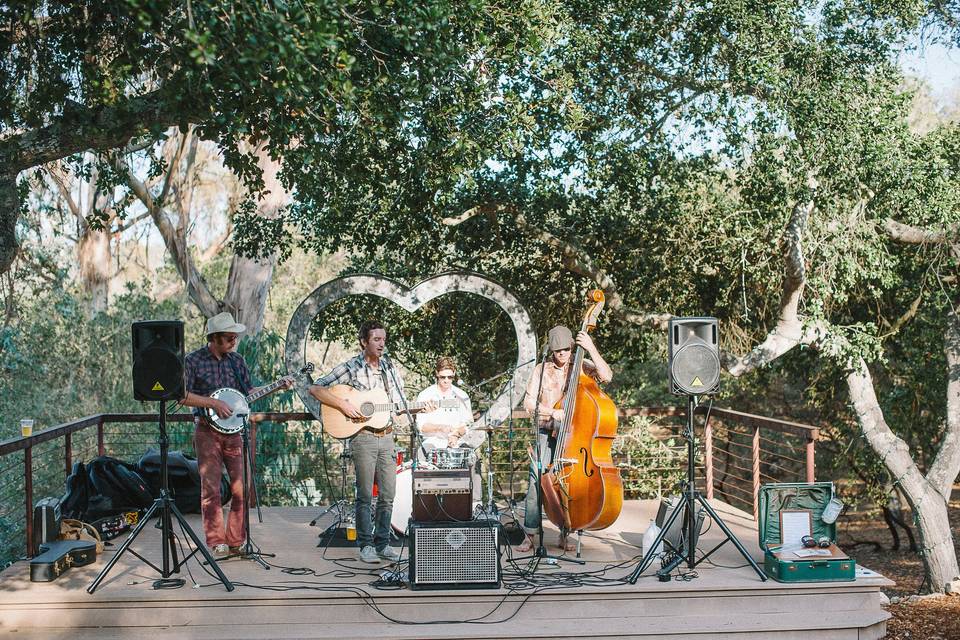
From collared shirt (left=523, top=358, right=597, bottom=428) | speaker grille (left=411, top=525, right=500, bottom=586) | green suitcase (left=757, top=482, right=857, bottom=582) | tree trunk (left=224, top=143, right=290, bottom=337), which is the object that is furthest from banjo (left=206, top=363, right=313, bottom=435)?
tree trunk (left=224, top=143, right=290, bottom=337)

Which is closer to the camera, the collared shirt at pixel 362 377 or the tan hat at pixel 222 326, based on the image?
the tan hat at pixel 222 326

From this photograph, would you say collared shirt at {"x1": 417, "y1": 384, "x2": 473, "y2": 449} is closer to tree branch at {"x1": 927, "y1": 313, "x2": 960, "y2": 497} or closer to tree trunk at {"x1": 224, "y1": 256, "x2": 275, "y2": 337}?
tree branch at {"x1": 927, "y1": 313, "x2": 960, "y2": 497}

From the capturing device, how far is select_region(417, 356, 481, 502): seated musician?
18.9 ft

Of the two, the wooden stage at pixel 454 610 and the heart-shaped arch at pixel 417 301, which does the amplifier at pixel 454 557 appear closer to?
the wooden stage at pixel 454 610

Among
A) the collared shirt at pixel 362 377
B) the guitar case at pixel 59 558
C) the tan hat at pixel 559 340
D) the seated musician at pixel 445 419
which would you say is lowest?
the guitar case at pixel 59 558

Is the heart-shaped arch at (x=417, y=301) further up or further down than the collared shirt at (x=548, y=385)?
further up

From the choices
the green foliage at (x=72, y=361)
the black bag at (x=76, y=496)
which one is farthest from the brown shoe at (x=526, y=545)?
the green foliage at (x=72, y=361)

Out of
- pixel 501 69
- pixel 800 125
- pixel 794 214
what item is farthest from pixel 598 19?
pixel 794 214

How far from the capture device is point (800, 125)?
689cm

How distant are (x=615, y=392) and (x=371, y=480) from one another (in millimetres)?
7425

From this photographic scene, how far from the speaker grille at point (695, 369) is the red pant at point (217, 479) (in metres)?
2.72

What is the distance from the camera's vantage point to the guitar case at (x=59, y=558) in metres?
5.00

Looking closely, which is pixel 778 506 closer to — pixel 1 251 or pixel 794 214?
pixel 794 214

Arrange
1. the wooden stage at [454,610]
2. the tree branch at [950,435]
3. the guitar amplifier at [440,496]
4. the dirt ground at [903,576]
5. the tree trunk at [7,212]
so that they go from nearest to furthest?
the wooden stage at [454,610] < the guitar amplifier at [440,496] < the tree trunk at [7,212] < the dirt ground at [903,576] < the tree branch at [950,435]
